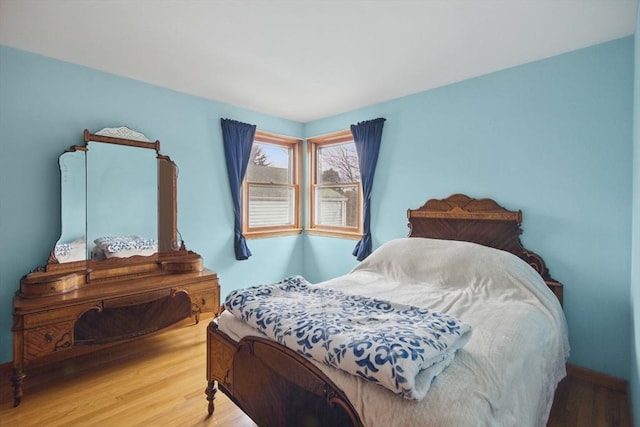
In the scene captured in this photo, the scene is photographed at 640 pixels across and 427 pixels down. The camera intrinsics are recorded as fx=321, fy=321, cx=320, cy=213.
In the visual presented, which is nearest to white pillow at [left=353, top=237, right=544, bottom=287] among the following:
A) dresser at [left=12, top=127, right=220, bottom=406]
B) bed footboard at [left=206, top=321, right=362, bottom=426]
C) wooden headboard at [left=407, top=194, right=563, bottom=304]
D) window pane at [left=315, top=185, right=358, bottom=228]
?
wooden headboard at [left=407, top=194, right=563, bottom=304]

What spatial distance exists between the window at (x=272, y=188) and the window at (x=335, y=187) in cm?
23

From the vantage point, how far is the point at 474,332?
161cm

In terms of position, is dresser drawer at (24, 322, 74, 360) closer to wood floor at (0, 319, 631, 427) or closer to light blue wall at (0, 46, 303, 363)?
wood floor at (0, 319, 631, 427)

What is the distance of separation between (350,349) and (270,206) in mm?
3207

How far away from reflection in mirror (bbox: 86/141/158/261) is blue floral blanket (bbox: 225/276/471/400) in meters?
1.65

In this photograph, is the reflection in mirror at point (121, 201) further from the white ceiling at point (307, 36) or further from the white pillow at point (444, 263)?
the white pillow at point (444, 263)

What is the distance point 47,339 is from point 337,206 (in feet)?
10.1

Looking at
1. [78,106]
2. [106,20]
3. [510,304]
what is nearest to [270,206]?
[78,106]

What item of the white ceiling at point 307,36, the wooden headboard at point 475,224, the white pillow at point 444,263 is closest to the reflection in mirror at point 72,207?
the white ceiling at point 307,36

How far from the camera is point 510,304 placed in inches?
78.3

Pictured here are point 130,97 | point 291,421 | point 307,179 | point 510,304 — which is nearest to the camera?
point 291,421

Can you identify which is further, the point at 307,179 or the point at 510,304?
the point at 307,179

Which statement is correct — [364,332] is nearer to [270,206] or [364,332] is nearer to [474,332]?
[474,332]

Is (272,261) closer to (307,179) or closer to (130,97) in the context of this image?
(307,179)
